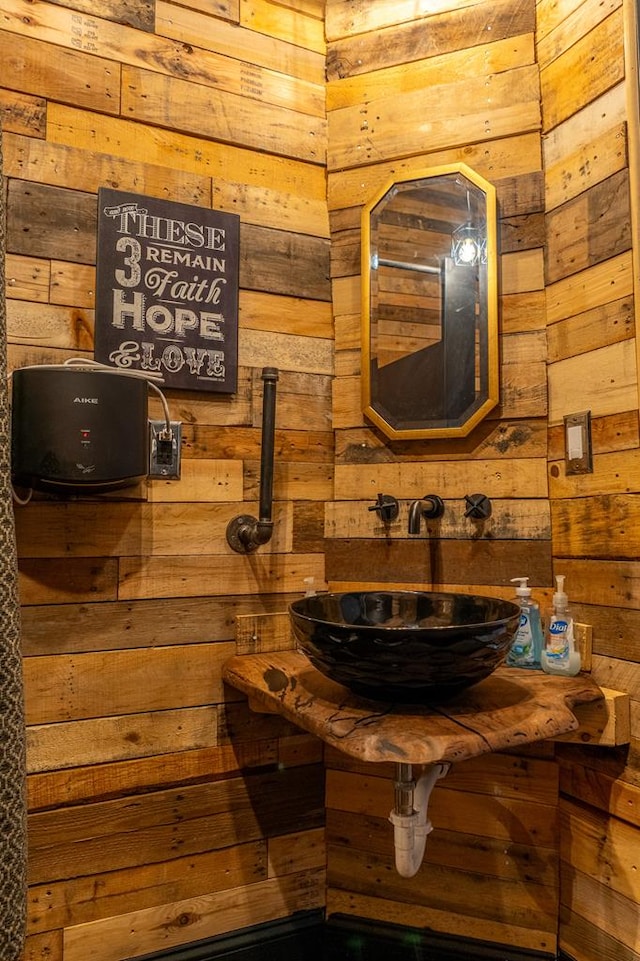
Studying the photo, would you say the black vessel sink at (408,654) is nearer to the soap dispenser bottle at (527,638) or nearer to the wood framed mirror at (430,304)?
the soap dispenser bottle at (527,638)

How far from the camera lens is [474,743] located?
1069 mm

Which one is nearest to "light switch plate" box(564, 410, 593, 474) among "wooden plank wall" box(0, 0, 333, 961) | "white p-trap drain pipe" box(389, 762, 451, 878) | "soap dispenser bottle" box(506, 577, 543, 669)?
"soap dispenser bottle" box(506, 577, 543, 669)

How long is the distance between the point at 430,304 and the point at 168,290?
0.65 metres

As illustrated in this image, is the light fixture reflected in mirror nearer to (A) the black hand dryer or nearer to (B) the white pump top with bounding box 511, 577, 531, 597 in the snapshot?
(B) the white pump top with bounding box 511, 577, 531, 597

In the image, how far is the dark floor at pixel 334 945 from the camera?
5.23 ft

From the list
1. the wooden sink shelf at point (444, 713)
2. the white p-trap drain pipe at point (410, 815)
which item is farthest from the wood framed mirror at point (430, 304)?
the white p-trap drain pipe at point (410, 815)

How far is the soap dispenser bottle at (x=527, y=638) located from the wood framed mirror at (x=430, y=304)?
1.37 feet

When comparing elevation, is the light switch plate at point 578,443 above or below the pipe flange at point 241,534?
above

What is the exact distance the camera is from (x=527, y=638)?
58.4 inches

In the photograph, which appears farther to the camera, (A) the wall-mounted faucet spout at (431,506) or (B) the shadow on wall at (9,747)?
(A) the wall-mounted faucet spout at (431,506)

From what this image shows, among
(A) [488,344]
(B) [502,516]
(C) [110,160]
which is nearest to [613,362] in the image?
(A) [488,344]

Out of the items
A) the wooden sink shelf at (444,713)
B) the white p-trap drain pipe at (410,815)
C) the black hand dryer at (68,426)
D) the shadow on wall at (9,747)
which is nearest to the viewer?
the shadow on wall at (9,747)

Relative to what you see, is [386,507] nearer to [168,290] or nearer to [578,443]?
[578,443]

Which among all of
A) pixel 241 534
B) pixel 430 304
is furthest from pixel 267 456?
pixel 430 304
